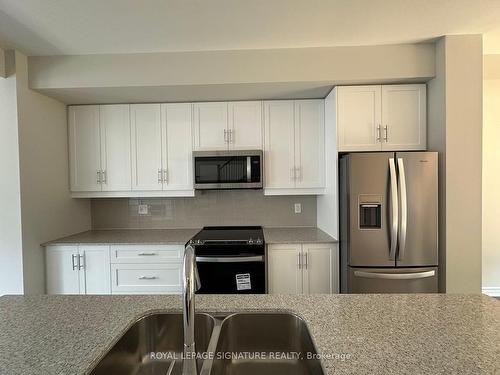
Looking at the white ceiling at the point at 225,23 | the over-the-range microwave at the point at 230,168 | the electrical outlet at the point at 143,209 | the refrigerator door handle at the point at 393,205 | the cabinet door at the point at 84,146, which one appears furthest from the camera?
the electrical outlet at the point at 143,209

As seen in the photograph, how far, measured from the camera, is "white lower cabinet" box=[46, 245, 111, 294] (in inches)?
99.1

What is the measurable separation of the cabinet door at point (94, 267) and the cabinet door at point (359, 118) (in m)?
2.38

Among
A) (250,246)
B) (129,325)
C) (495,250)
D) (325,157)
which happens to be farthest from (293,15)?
(495,250)

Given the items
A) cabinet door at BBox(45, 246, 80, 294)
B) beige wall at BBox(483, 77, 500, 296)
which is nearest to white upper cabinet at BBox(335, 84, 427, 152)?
beige wall at BBox(483, 77, 500, 296)

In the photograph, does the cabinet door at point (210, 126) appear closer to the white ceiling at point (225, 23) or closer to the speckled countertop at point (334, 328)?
the white ceiling at point (225, 23)

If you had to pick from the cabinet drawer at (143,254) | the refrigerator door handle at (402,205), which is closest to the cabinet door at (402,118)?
the refrigerator door handle at (402,205)

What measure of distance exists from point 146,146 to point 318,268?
2.06m

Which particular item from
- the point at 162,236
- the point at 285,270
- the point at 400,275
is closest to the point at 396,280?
the point at 400,275

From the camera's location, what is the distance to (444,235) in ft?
7.13

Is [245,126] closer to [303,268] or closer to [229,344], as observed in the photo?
[303,268]

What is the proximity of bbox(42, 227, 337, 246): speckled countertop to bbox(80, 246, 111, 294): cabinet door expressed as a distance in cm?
8

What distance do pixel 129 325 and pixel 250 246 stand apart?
4.88ft

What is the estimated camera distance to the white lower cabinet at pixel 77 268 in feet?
8.26

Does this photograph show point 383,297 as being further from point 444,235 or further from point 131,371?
point 444,235
